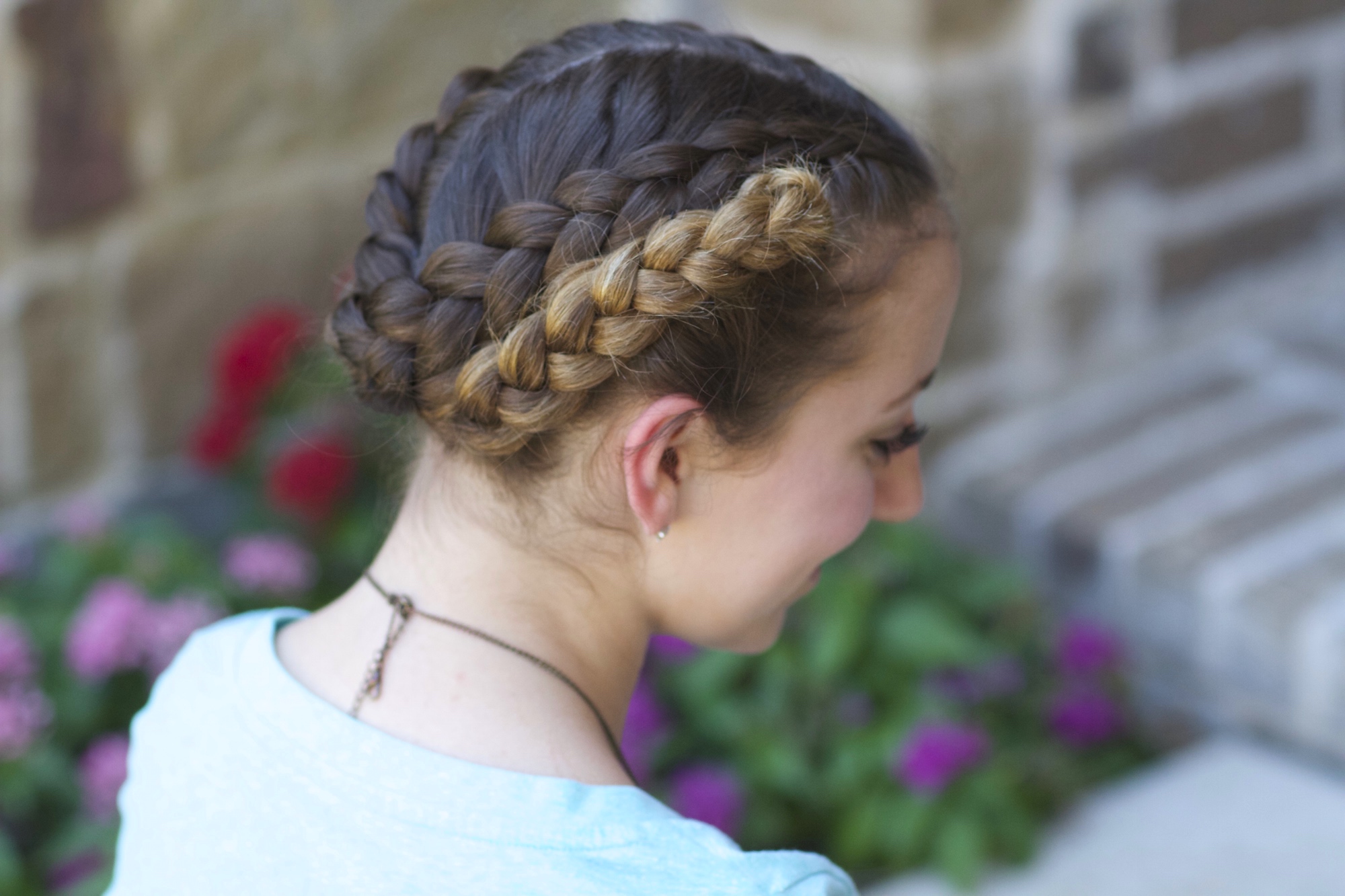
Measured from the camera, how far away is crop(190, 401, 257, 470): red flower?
2205 mm

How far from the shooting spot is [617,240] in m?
0.95

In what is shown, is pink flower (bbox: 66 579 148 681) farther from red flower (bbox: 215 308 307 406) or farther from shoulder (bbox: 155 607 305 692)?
shoulder (bbox: 155 607 305 692)

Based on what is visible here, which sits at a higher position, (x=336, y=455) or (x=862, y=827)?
(x=336, y=455)

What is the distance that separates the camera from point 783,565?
112cm

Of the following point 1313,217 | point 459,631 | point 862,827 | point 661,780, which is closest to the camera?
point 459,631

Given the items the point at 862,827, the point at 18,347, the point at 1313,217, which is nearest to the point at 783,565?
the point at 862,827

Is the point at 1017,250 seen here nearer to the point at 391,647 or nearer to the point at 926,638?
the point at 926,638

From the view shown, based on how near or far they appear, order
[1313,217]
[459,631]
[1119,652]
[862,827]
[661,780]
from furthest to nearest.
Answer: [1313,217] → [1119,652] → [661,780] → [862,827] → [459,631]

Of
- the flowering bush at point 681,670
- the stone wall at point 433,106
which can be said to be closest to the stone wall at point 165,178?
the stone wall at point 433,106

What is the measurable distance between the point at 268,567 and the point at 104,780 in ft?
1.24

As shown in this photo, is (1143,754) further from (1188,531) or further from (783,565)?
(783,565)

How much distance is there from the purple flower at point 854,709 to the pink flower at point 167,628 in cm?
97

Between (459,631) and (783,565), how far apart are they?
0.28m

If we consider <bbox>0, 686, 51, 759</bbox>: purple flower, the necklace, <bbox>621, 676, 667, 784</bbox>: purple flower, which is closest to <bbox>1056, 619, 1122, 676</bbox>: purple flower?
<bbox>621, 676, 667, 784</bbox>: purple flower
